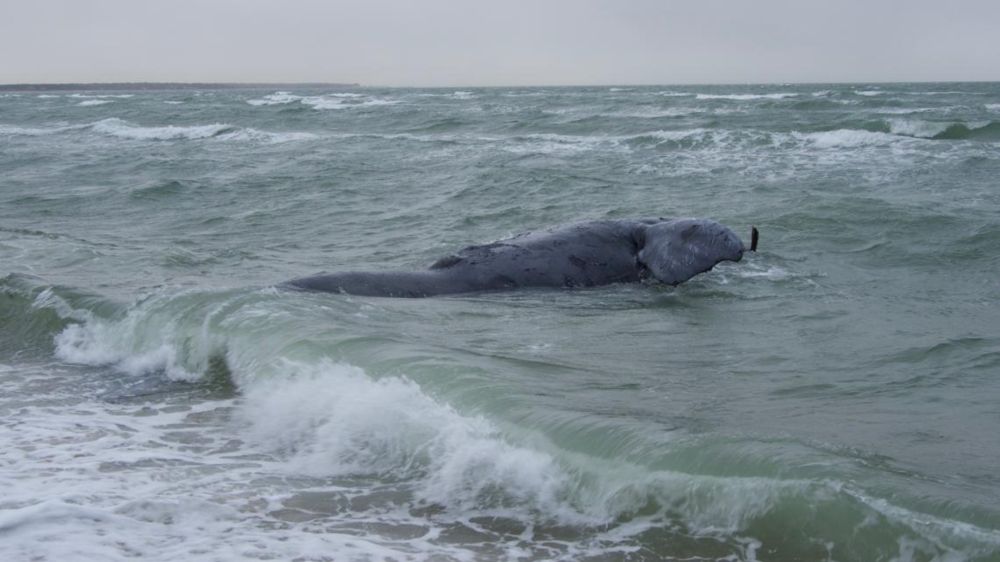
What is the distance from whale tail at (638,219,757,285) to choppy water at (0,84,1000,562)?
228 mm

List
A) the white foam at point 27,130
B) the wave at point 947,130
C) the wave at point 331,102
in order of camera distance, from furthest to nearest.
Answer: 1. the wave at point 331,102
2. the white foam at point 27,130
3. the wave at point 947,130

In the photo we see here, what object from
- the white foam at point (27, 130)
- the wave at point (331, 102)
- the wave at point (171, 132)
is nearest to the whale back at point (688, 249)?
the wave at point (171, 132)

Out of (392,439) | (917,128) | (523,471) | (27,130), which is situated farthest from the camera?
(27,130)

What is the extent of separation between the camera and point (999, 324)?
715cm

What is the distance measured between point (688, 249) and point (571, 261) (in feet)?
3.10

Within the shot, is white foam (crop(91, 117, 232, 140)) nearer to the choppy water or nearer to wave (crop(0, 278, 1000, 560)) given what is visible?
the choppy water

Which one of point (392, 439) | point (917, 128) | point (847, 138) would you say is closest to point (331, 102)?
point (917, 128)

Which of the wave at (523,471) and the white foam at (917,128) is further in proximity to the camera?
the white foam at (917,128)

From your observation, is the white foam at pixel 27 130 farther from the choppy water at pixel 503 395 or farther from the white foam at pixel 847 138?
the white foam at pixel 847 138

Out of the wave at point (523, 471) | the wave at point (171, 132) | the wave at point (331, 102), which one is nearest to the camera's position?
the wave at point (523, 471)

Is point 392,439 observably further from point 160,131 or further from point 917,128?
point 160,131

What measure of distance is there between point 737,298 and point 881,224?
406cm

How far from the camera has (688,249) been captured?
809 cm

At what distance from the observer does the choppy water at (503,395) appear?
4141 millimetres
